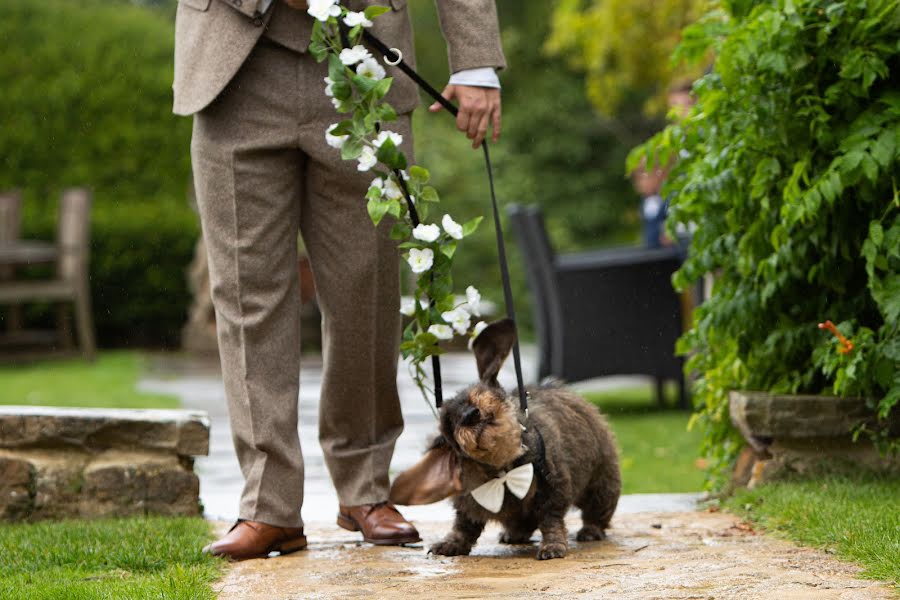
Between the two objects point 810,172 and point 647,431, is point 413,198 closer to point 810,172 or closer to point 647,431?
point 810,172

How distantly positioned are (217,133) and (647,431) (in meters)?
4.76

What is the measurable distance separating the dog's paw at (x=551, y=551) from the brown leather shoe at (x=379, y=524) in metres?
0.43

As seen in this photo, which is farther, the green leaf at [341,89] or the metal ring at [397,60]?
the metal ring at [397,60]

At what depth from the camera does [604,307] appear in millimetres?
7984

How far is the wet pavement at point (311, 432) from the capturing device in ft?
14.5

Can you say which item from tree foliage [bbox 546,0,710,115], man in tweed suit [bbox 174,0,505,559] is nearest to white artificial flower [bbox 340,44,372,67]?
man in tweed suit [bbox 174,0,505,559]

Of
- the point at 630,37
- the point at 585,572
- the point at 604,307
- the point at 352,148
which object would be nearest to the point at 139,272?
the point at 630,37

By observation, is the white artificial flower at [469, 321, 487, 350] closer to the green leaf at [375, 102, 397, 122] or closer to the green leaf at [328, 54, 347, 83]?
the green leaf at [375, 102, 397, 122]

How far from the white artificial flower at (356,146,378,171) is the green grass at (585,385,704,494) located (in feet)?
4.75

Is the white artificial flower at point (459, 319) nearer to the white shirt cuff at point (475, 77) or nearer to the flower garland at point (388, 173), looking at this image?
the flower garland at point (388, 173)

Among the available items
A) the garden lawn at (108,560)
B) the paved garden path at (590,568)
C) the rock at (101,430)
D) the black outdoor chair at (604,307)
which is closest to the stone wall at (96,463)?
the rock at (101,430)

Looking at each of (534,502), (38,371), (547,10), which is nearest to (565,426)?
(534,502)

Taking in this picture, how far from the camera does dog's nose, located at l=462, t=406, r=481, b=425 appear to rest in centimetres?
299

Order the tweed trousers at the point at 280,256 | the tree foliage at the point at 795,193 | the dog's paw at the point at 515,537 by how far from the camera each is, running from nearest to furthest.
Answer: the tweed trousers at the point at 280,256 → the dog's paw at the point at 515,537 → the tree foliage at the point at 795,193
